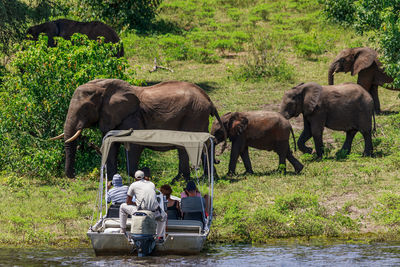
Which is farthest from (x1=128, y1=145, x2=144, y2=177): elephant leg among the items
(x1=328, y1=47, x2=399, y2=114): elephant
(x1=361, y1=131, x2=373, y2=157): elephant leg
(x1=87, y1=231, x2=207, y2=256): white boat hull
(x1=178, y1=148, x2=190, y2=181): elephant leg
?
(x1=328, y1=47, x2=399, y2=114): elephant

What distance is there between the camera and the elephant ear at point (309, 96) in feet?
64.9

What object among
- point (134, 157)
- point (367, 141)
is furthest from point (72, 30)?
point (367, 141)

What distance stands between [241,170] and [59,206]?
540cm

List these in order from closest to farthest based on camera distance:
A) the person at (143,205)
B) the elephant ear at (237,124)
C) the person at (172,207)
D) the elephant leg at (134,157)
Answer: the person at (143,205) → the person at (172,207) → the elephant leg at (134,157) → the elephant ear at (237,124)

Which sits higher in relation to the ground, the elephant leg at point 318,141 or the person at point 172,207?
the person at point 172,207

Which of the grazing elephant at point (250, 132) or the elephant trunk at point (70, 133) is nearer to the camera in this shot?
the elephant trunk at point (70, 133)

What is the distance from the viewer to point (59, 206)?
50.0ft

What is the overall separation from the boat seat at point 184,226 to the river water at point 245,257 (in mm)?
453

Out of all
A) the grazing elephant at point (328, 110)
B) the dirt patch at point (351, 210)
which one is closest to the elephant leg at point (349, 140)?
the grazing elephant at point (328, 110)

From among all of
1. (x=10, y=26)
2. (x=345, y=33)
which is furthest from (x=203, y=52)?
(x=10, y=26)

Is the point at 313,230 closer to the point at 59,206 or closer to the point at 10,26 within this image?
the point at 59,206

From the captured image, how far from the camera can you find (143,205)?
12.1m

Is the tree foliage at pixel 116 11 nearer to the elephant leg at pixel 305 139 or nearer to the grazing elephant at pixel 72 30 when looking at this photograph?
the grazing elephant at pixel 72 30

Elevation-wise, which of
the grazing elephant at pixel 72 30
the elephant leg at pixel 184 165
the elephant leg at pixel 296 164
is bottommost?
the elephant leg at pixel 296 164
